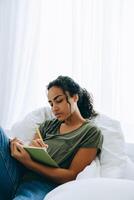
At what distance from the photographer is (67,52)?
221 centimetres

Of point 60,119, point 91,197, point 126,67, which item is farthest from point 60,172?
point 126,67

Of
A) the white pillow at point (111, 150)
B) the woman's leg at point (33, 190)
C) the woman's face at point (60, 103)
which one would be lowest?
the woman's leg at point (33, 190)

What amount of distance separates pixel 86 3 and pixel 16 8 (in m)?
0.58

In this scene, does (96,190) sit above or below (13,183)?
above

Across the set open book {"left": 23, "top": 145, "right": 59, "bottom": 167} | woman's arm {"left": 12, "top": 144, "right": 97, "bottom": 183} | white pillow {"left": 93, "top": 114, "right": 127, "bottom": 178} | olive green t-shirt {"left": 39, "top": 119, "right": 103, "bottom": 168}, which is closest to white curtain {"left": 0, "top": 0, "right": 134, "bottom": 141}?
white pillow {"left": 93, "top": 114, "right": 127, "bottom": 178}

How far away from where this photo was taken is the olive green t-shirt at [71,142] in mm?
1404

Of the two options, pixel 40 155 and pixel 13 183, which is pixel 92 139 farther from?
pixel 13 183

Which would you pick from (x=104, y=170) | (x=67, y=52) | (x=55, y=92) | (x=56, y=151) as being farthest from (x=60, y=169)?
(x=67, y=52)

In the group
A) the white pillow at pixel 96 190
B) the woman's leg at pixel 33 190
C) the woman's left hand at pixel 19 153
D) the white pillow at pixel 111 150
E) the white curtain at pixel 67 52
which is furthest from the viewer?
the white curtain at pixel 67 52

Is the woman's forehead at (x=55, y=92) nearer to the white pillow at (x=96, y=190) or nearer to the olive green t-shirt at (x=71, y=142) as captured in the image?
the olive green t-shirt at (x=71, y=142)

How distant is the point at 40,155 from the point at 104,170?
0.34 meters

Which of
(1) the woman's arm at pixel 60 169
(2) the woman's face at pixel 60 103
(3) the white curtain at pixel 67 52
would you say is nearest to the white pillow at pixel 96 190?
(1) the woman's arm at pixel 60 169

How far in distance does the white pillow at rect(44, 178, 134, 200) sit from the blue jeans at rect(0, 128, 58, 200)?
269mm

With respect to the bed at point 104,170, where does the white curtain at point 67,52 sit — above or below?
above
